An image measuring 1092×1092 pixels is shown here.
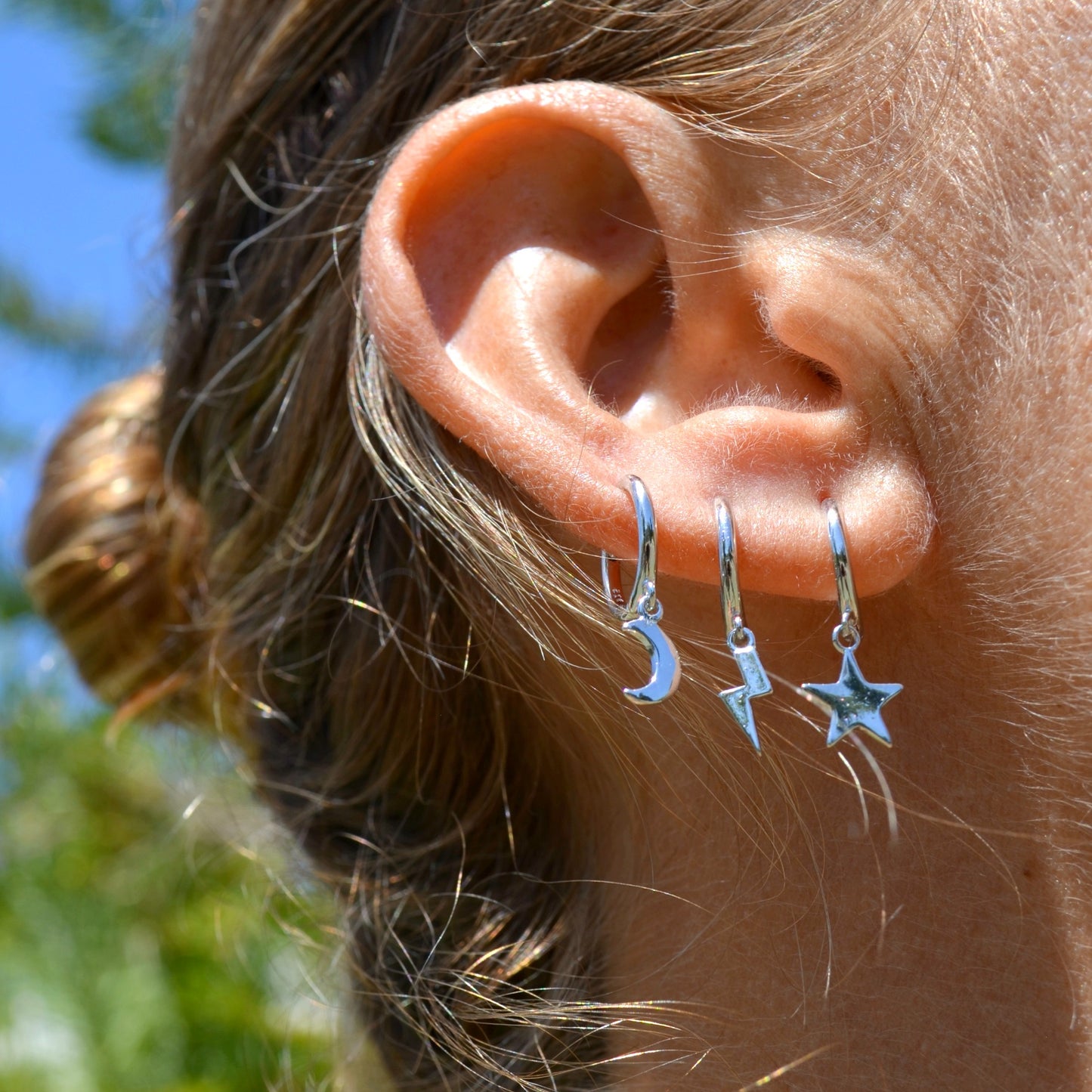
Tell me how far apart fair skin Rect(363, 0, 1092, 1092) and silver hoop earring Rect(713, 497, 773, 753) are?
1cm

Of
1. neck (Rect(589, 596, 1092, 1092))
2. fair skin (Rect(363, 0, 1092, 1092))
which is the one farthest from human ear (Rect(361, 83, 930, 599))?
neck (Rect(589, 596, 1092, 1092))

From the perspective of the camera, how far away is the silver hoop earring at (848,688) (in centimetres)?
91

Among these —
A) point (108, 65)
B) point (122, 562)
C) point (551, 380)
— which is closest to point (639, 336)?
point (551, 380)

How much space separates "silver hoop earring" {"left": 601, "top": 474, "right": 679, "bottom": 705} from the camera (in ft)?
3.08

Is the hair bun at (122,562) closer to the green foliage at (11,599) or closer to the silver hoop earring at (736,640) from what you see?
the silver hoop earring at (736,640)

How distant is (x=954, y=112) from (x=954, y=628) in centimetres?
42

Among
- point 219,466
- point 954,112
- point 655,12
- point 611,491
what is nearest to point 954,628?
point 611,491

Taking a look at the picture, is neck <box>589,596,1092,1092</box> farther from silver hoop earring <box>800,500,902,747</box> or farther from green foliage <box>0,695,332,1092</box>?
green foliage <box>0,695,332,1092</box>

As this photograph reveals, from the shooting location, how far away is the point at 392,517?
4.10 ft

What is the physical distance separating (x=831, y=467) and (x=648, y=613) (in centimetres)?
20

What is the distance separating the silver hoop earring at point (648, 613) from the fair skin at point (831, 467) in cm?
2

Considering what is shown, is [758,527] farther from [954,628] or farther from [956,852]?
[956,852]

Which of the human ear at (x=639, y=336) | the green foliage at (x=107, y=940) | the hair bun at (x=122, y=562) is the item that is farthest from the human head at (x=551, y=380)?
the green foliage at (x=107, y=940)

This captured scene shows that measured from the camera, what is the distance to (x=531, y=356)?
1.02 m
